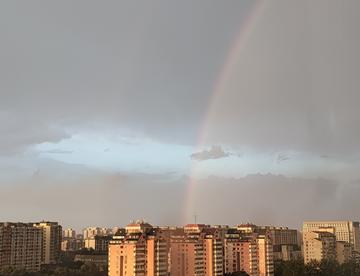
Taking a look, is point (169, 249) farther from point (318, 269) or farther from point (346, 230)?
point (346, 230)

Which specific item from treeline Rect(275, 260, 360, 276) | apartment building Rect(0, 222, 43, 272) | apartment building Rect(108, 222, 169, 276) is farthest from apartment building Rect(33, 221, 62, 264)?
treeline Rect(275, 260, 360, 276)

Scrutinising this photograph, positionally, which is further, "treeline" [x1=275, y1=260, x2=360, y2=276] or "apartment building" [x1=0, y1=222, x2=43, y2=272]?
"apartment building" [x1=0, y1=222, x2=43, y2=272]

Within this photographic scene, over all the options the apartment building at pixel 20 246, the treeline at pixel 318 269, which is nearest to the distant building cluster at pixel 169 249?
the apartment building at pixel 20 246

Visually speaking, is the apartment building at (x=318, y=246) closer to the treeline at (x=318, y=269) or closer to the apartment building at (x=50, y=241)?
the treeline at (x=318, y=269)

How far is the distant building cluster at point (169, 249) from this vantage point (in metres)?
13.6

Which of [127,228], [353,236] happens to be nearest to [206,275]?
[127,228]

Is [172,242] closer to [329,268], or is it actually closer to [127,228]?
[127,228]

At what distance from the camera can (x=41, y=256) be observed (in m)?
22.3

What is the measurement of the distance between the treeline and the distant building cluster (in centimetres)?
63

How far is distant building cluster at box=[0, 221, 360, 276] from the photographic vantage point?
44.5ft

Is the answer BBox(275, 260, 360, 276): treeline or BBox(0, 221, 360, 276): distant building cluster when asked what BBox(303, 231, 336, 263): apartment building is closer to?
BBox(0, 221, 360, 276): distant building cluster

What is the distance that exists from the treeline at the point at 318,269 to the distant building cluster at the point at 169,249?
63cm

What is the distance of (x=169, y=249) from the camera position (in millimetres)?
14391

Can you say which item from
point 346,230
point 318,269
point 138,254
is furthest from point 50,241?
point 346,230
